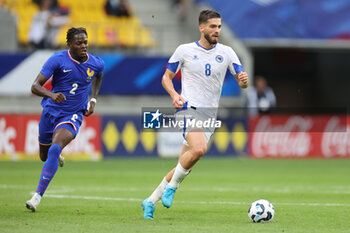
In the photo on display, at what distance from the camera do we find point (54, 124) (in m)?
9.70

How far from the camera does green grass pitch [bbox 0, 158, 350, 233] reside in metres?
7.88

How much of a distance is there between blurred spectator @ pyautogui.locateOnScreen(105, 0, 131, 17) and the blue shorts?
1614cm

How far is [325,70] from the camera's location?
30094mm

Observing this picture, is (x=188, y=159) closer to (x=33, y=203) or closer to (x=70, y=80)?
(x=33, y=203)

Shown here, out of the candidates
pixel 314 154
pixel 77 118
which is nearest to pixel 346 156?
pixel 314 154

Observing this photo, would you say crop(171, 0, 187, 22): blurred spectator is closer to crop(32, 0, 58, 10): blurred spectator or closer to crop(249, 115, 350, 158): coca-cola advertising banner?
crop(32, 0, 58, 10): blurred spectator

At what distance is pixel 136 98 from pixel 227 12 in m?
4.40

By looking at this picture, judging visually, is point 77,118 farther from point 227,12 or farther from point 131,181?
point 227,12

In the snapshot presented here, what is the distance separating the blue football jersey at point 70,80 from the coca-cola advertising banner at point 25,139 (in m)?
9.90

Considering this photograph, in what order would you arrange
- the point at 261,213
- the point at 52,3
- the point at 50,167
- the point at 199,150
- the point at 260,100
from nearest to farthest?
the point at 261,213 < the point at 199,150 < the point at 50,167 < the point at 260,100 < the point at 52,3

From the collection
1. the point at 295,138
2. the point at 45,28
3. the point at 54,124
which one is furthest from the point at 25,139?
the point at 54,124

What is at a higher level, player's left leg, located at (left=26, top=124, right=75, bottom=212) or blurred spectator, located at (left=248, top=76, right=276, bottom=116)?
blurred spectator, located at (left=248, top=76, right=276, bottom=116)

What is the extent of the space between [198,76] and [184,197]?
3.11m

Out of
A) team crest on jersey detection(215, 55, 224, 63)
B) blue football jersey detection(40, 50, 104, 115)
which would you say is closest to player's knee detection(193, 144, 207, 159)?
team crest on jersey detection(215, 55, 224, 63)
